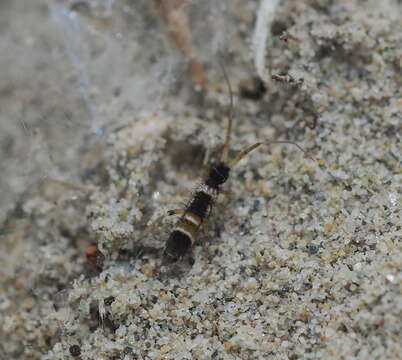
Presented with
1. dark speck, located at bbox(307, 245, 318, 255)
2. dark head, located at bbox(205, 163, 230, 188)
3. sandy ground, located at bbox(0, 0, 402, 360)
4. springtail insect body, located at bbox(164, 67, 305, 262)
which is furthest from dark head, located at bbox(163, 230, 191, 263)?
dark speck, located at bbox(307, 245, 318, 255)

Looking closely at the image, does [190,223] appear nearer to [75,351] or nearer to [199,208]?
[199,208]

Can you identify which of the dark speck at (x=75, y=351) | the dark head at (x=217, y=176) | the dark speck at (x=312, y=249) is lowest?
the dark speck at (x=75, y=351)

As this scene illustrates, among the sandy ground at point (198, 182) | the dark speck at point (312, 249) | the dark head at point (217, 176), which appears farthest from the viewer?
the dark head at point (217, 176)

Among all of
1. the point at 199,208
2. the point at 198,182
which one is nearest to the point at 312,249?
the point at 199,208

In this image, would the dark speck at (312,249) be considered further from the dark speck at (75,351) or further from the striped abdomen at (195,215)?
the dark speck at (75,351)

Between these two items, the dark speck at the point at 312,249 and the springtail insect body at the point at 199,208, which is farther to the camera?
the springtail insect body at the point at 199,208

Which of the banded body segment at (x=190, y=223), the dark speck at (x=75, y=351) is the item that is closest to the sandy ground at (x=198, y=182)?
the dark speck at (x=75, y=351)
